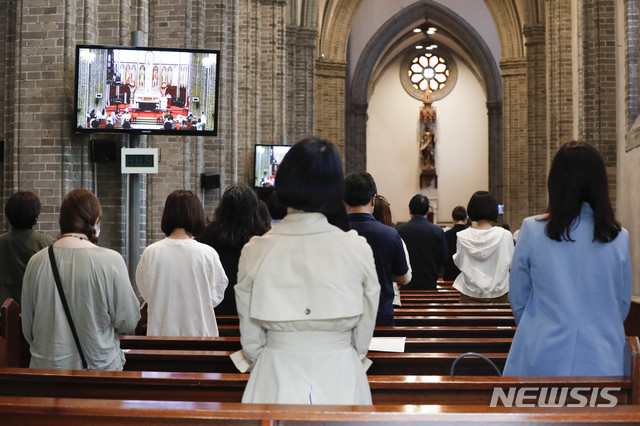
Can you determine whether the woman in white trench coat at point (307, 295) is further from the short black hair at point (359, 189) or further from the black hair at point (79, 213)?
the short black hair at point (359, 189)

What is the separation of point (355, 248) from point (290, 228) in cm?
23

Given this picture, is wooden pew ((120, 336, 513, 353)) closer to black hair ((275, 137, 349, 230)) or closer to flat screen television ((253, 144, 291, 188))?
black hair ((275, 137, 349, 230))

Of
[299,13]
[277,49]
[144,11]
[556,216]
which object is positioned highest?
[299,13]

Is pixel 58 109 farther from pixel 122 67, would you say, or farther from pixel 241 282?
pixel 241 282

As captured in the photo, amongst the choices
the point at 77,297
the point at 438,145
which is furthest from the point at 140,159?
the point at 438,145

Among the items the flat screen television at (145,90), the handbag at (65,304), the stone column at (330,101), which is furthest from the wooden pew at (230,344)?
the stone column at (330,101)

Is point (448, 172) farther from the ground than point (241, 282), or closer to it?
farther from the ground

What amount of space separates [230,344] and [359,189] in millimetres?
1124

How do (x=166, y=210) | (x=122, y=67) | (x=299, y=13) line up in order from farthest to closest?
(x=299, y=13) → (x=122, y=67) → (x=166, y=210)

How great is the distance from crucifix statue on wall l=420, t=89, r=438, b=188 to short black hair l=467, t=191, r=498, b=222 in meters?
31.4

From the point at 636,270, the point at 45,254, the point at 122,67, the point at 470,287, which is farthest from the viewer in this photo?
the point at 636,270

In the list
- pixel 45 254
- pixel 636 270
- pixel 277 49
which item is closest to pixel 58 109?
pixel 45 254

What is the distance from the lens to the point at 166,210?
4824 millimetres

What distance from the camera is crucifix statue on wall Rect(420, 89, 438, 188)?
123ft
